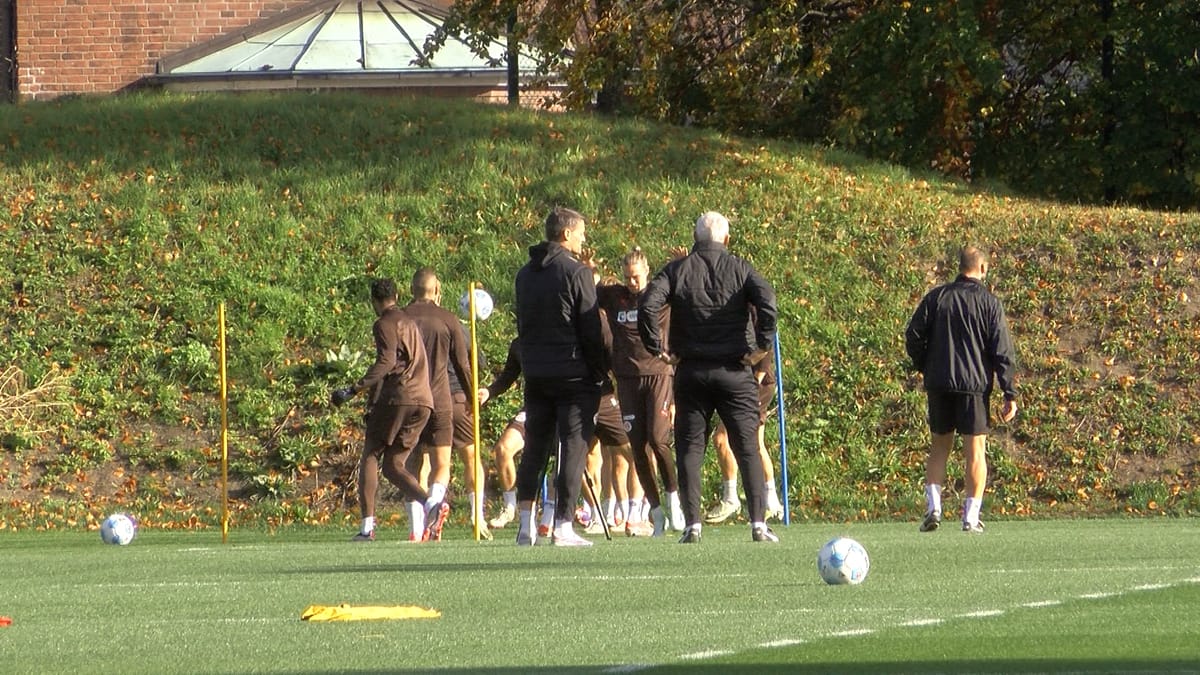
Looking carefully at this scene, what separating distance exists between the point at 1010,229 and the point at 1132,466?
16.4 ft

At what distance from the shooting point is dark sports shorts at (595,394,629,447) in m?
15.9

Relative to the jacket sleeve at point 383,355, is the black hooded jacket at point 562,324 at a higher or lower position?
higher

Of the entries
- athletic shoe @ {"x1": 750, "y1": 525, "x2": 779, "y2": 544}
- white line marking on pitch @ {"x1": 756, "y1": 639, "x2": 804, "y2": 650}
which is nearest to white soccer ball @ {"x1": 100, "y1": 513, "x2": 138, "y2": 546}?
athletic shoe @ {"x1": 750, "y1": 525, "x2": 779, "y2": 544}

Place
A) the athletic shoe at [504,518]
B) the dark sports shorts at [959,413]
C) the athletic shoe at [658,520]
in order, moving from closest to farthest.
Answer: the athletic shoe at [658,520]
the dark sports shorts at [959,413]
the athletic shoe at [504,518]

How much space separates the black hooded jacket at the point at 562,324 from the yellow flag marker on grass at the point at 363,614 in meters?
4.55

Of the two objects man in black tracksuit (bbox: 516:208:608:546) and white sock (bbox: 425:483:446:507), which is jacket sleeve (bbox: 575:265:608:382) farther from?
white sock (bbox: 425:483:446:507)

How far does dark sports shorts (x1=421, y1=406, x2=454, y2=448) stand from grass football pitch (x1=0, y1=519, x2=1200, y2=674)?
2228mm

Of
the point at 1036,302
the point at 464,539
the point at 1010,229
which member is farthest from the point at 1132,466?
the point at 464,539

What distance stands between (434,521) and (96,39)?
24.0 metres

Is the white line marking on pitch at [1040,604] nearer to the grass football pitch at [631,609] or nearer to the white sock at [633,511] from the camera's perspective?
the grass football pitch at [631,609]

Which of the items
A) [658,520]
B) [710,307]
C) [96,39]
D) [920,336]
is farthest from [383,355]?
A: [96,39]

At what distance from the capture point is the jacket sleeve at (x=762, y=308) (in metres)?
12.7

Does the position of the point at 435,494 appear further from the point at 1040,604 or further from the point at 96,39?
the point at 96,39

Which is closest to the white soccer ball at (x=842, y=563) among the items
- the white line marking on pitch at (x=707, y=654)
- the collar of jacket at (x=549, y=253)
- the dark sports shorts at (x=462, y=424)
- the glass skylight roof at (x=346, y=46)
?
the white line marking on pitch at (x=707, y=654)
